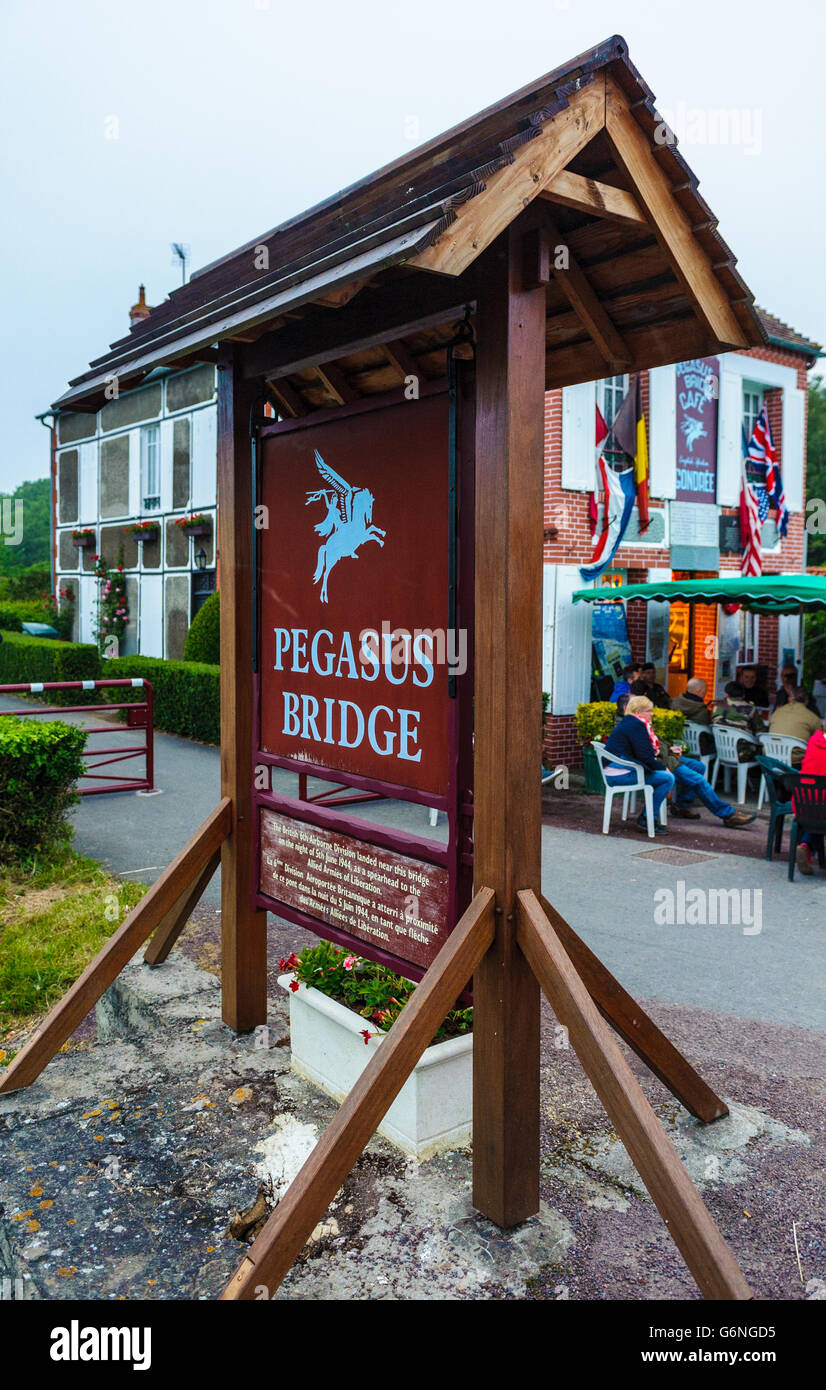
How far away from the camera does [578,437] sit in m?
12.3

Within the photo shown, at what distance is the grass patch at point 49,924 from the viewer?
4.69 metres

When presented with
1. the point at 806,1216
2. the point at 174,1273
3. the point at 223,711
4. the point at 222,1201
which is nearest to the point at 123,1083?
the point at 222,1201

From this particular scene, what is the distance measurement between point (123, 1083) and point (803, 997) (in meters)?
3.47

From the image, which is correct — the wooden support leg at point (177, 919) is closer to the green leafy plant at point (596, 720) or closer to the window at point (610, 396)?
the green leafy plant at point (596, 720)

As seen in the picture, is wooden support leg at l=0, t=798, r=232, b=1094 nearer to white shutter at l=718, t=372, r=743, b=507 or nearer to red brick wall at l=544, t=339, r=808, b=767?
red brick wall at l=544, t=339, r=808, b=767

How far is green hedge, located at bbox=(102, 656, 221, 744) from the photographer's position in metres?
14.0

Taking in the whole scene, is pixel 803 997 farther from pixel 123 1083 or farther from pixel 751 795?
pixel 751 795

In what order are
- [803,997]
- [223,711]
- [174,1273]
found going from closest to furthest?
[174,1273] < [223,711] < [803,997]

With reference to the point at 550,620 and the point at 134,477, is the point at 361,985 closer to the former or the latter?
the point at 550,620

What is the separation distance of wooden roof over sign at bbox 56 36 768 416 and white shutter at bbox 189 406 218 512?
14.7m

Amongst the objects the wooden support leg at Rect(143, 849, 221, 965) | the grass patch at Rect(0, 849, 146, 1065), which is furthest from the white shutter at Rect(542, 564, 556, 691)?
the wooden support leg at Rect(143, 849, 221, 965)

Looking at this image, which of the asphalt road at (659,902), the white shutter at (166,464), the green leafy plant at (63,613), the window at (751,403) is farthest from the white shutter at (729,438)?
the green leafy plant at (63,613)

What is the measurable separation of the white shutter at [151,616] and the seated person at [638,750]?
12634 millimetres

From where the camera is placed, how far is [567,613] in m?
12.4
